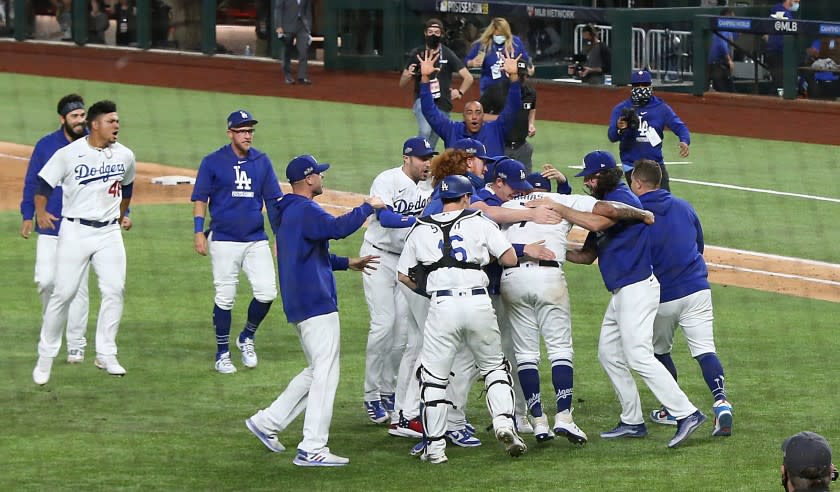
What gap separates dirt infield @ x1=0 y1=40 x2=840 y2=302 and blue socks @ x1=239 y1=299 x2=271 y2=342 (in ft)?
15.7

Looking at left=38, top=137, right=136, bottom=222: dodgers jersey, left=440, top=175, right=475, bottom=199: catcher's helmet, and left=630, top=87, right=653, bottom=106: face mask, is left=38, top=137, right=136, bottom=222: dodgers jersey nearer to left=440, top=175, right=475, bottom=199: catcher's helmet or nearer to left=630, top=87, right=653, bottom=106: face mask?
left=440, top=175, right=475, bottom=199: catcher's helmet

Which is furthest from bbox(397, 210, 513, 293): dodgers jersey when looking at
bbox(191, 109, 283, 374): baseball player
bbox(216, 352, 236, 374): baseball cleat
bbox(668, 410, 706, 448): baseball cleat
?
bbox(216, 352, 236, 374): baseball cleat

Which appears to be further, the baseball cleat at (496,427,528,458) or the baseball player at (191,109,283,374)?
the baseball player at (191,109,283,374)

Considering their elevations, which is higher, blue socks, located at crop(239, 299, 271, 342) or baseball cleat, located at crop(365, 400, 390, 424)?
blue socks, located at crop(239, 299, 271, 342)

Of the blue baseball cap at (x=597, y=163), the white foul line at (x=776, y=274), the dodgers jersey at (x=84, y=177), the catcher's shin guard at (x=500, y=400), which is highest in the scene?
the blue baseball cap at (x=597, y=163)

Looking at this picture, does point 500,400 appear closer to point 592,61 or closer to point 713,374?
point 713,374

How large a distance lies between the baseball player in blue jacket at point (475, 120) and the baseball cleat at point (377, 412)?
2904mm

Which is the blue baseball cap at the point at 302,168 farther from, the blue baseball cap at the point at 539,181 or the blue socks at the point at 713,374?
the blue socks at the point at 713,374

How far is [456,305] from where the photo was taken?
807cm

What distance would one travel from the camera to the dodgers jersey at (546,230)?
28.1ft

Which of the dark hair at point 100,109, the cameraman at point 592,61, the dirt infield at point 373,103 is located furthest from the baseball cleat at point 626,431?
the cameraman at point 592,61

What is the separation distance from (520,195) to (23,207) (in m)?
3.68

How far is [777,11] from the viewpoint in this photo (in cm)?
2552

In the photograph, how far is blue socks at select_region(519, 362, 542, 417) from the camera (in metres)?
8.53
